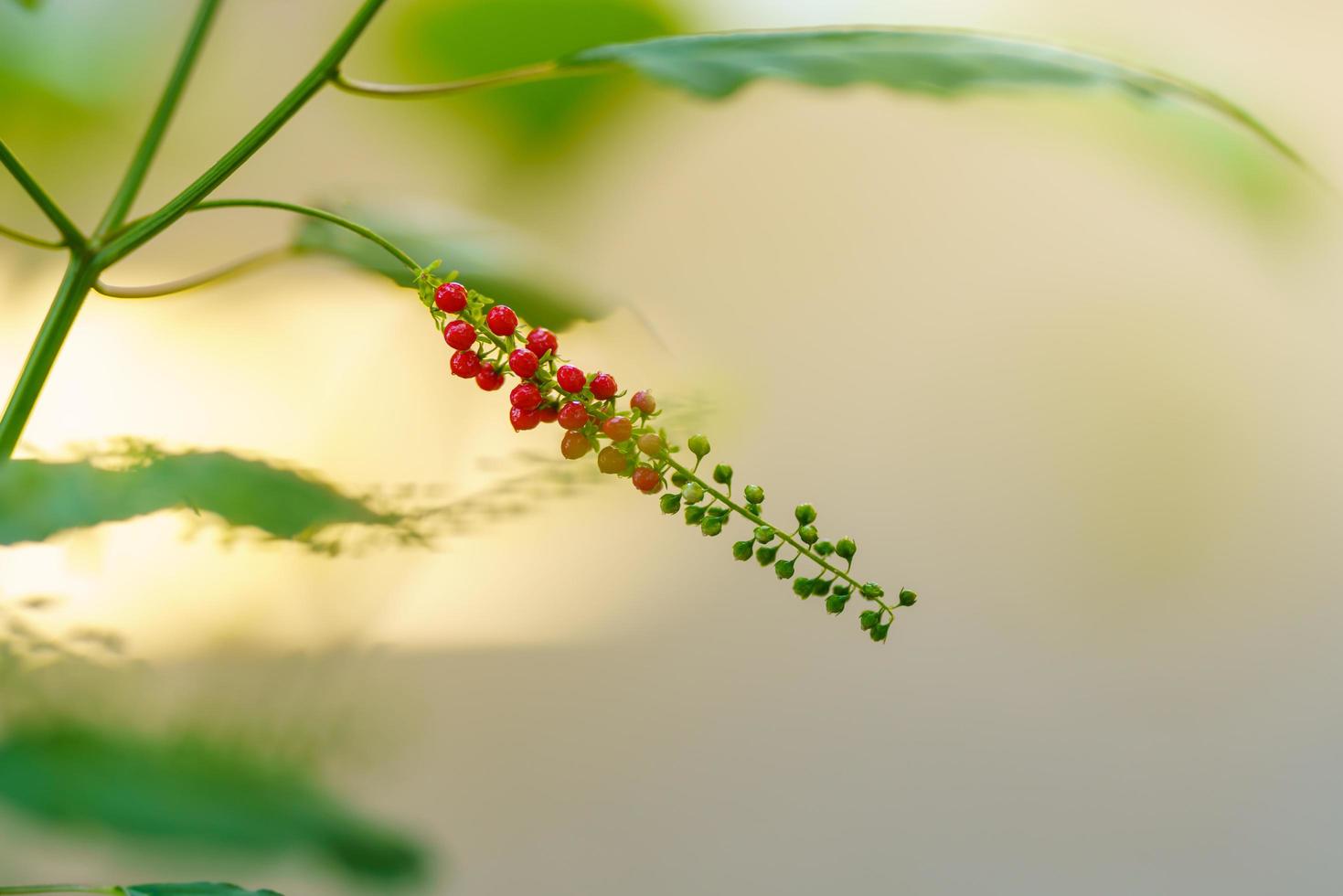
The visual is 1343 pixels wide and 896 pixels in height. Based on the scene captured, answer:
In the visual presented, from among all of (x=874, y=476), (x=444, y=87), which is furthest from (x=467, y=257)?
(x=874, y=476)

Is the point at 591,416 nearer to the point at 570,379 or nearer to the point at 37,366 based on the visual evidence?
the point at 570,379

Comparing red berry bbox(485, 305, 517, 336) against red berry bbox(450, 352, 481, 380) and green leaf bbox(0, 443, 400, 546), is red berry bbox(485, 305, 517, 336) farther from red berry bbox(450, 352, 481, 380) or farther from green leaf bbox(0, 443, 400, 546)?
green leaf bbox(0, 443, 400, 546)

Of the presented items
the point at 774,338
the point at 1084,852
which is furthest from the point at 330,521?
the point at 1084,852

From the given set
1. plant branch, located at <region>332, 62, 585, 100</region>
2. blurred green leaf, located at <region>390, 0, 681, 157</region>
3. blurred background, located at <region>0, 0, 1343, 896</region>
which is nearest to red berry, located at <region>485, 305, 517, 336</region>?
plant branch, located at <region>332, 62, 585, 100</region>

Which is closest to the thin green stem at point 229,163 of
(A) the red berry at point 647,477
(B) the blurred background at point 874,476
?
(A) the red berry at point 647,477

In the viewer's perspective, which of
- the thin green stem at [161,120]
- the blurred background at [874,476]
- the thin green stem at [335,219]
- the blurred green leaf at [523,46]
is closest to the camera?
the thin green stem at [335,219]

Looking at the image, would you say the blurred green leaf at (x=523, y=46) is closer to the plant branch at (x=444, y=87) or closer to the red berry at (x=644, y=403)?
the plant branch at (x=444, y=87)
